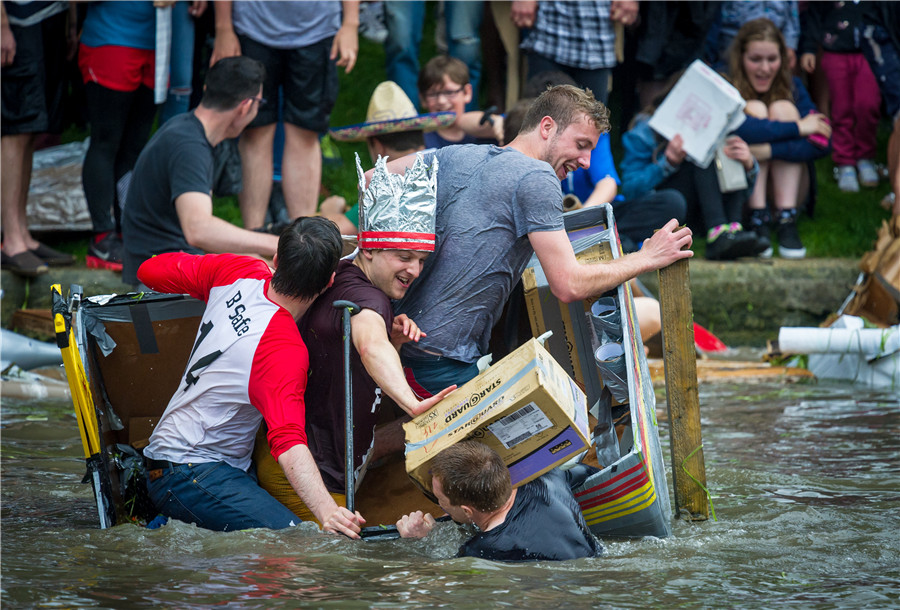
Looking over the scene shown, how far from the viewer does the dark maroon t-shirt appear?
4.46 meters

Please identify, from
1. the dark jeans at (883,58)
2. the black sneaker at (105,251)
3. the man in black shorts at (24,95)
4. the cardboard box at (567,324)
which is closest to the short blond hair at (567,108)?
the cardboard box at (567,324)

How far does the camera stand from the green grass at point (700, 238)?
9289 mm

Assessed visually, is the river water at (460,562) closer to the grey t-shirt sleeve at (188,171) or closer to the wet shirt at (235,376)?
the wet shirt at (235,376)

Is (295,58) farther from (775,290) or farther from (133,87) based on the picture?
(775,290)

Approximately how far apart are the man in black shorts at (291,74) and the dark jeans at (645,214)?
2220 mm


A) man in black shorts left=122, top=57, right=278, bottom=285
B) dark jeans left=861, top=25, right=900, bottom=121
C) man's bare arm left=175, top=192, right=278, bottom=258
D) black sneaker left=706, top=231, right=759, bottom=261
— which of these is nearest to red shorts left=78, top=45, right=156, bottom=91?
man in black shorts left=122, top=57, right=278, bottom=285

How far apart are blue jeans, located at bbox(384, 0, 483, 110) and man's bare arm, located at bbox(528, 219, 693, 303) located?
14.6 feet

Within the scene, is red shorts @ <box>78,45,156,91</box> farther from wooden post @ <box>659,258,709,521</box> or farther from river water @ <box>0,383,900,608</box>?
wooden post @ <box>659,258,709,521</box>

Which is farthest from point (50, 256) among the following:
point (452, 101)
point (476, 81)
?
point (476, 81)

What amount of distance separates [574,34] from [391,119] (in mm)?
1804

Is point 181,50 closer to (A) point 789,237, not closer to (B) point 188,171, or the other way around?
(B) point 188,171

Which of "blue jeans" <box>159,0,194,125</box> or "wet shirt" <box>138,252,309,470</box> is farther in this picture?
"blue jeans" <box>159,0,194,125</box>

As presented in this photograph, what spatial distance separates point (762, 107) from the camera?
29.1 feet

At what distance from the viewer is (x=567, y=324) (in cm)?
519
